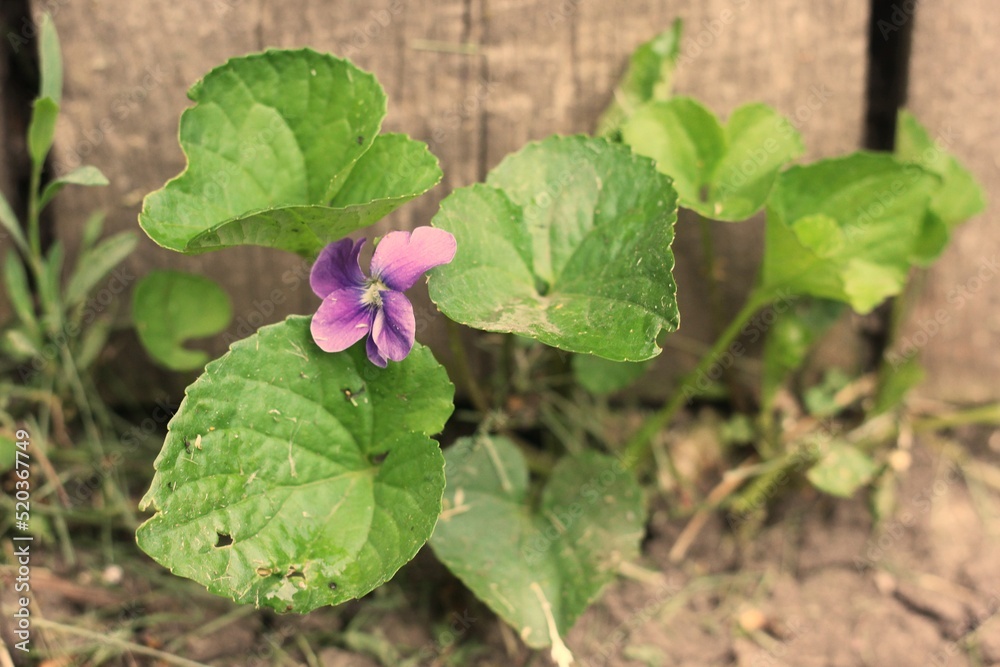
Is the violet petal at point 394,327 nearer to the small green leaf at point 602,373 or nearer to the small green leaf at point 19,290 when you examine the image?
the small green leaf at point 602,373

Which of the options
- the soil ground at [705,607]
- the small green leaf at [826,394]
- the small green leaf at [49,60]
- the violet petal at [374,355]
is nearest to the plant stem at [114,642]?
the soil ground at [705,607]

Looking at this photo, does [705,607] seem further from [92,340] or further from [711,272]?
[92,340]

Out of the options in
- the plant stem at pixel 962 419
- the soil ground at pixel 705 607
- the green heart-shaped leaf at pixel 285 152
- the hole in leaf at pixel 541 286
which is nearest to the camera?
Result: the green heart-shaped leaf at pixel 285 152

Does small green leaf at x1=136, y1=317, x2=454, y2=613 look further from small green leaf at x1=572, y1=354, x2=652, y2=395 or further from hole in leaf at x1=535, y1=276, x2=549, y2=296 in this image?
small green leaf at x1=572, y1=354, x2=652, y2=395

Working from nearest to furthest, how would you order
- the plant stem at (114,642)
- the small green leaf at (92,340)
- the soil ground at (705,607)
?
the plant stem at (114,642), the soil ground at (705,607), the small green leaf at (92,340)

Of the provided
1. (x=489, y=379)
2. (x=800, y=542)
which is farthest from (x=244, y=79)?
(x=800, y=542)

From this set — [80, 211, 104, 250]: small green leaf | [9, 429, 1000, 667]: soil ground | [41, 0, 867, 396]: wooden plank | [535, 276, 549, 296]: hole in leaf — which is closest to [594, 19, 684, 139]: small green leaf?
[41, 0, 867, 396]: wooden plank
